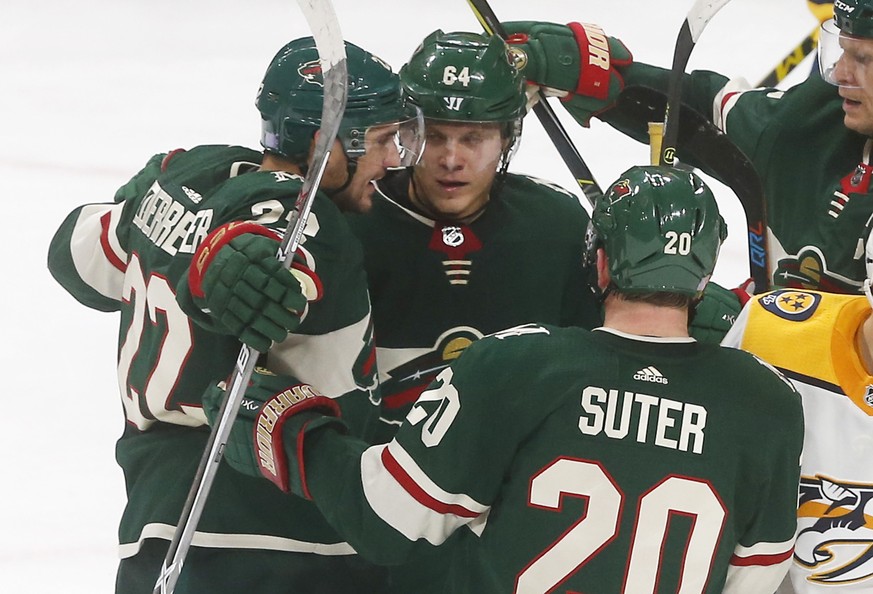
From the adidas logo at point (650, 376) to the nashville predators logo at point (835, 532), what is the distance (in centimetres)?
35

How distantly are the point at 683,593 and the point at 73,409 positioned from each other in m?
2.34

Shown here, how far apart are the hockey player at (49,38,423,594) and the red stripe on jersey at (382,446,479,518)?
11.7 inches

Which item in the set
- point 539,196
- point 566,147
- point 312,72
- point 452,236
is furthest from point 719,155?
point 312,72

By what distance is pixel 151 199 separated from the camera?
2.28 m

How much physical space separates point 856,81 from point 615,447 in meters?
1.21

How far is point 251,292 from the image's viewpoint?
1.94m

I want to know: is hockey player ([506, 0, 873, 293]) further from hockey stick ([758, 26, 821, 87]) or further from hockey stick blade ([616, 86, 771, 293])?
hockey stick ([758, 26, 821, 87])

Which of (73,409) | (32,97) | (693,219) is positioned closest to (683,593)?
(693,219)

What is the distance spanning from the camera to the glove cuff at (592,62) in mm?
2916

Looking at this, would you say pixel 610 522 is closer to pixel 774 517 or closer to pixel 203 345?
pixel 774 517

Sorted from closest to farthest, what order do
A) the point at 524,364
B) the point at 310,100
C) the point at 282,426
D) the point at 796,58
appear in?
the point at 524,364 → the point at 282,426 → the point at 310,100 → the point at 796,58

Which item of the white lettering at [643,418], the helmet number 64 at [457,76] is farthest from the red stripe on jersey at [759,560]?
the helmet number 64 at [457,76]

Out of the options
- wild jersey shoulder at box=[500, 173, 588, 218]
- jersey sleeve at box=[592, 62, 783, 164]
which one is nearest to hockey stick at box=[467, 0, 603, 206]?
jersey sleeve at box=[592, 62, 783, 164]

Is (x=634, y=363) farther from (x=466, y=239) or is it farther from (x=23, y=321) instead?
(x=23, y=321)
